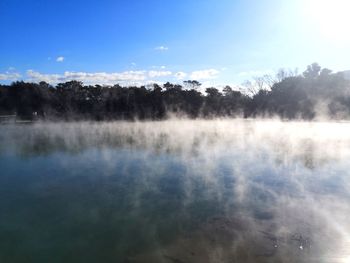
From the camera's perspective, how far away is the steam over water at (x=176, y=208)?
4.58m

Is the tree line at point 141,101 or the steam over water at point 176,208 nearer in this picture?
the steam over water at point 176,208

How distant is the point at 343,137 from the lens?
15812 millimetres

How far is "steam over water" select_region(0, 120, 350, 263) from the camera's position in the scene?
180 inches

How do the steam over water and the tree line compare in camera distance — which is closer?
the steam over water

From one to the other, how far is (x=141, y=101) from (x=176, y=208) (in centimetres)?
3176

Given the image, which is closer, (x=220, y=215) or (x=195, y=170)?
(x=220, y=215)

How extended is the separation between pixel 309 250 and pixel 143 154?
801 centimetres

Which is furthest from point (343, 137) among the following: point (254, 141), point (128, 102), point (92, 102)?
point (92, 102)

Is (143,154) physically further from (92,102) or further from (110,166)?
(92,102)

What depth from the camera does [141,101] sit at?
3734 centimetres

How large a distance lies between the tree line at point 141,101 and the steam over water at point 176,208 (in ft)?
79.8

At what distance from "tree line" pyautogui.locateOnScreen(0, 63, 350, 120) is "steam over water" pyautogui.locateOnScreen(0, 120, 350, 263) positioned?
24336 millimetres

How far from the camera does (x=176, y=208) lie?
618 centimetres

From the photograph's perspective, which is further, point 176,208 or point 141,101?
point 141,101
